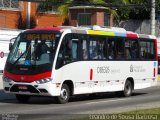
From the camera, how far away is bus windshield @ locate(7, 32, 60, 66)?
71.5ft

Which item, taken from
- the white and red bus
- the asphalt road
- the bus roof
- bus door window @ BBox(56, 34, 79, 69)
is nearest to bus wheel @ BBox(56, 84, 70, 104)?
the white and red bus

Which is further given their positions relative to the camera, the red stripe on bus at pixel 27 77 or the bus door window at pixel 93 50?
the bus door window at pixel 93 50

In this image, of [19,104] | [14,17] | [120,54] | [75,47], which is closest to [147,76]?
[120,54]

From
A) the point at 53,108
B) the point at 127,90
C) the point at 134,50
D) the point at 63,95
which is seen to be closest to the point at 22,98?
the point at 63,95

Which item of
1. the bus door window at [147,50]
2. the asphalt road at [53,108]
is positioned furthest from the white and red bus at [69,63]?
the bus door window at [147,50]

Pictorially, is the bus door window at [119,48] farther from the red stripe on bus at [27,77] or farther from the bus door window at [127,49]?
the red stripe on bus at [27,77]

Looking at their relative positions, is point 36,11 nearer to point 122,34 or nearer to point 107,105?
point 122,34

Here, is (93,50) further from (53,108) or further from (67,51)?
(53,108)

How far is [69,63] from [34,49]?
1.46 meters

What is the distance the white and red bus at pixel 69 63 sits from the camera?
2166 centimetres

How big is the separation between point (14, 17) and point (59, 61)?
39.8 m

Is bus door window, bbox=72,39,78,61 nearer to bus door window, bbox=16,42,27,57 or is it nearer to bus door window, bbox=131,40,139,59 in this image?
bus door window, bbox=16,42,27,57

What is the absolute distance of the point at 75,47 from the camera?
23.0 metres

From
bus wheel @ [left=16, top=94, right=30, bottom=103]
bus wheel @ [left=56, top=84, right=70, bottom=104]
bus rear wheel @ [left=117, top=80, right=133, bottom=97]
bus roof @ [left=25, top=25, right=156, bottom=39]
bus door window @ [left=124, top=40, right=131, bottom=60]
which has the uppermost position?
bus roof @ [left=25, top=25, right=156, bottom=39]
